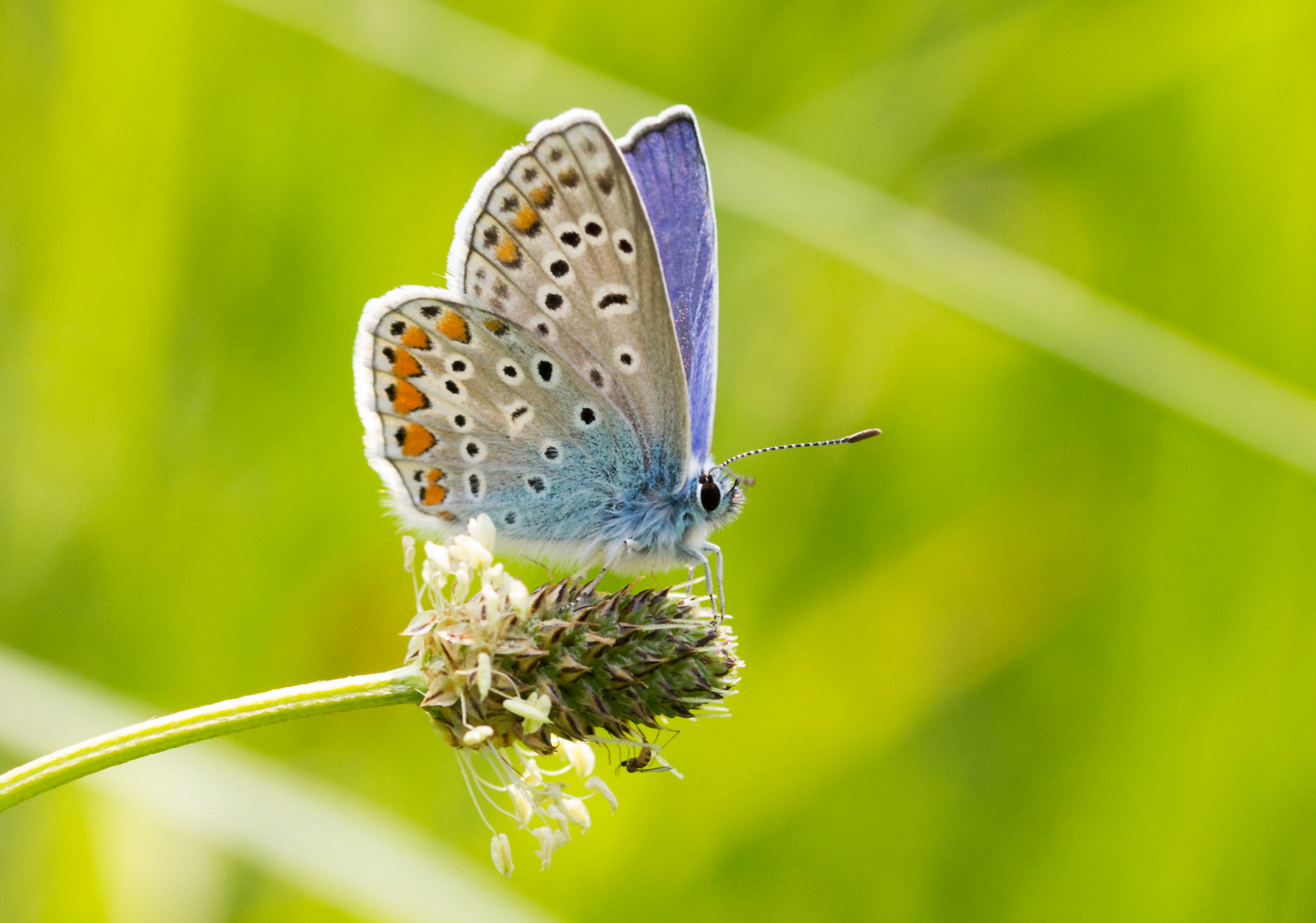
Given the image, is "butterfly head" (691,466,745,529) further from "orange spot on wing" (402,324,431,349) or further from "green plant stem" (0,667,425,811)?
"green plant stem" (0,667,425,811)

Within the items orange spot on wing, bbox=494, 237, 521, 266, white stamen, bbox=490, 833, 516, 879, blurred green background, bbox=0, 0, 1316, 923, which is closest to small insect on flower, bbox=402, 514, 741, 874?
white stamen, bbox=490, 833, 516, 879

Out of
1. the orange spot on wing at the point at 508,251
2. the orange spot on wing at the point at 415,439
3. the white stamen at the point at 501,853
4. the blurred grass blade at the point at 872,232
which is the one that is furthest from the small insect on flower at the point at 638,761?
the blurred grass blade at the point at 872,232

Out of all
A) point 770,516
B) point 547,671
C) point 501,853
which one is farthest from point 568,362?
point 770,516

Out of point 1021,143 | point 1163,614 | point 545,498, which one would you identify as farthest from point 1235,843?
point 1021,143

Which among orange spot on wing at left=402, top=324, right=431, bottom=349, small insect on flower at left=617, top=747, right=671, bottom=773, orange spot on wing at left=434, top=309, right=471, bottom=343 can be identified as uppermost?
orange spot on wing at left=434, top=309, right=471, bottom=343

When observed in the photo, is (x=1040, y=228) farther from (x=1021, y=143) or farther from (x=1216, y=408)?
(x=1216, y=408)

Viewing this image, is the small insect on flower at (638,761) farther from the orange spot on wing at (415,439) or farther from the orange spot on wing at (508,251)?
the orange spot on wing at (508,251)

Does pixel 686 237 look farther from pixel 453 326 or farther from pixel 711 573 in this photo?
pixel 711 573
